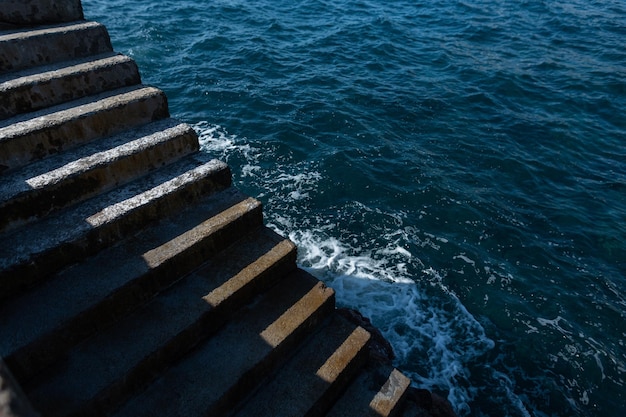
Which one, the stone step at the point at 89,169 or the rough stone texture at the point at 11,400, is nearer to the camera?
the rough stone texture at the point at 11,400

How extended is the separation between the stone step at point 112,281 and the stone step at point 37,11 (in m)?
3.11

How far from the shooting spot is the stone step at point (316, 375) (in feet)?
12.9

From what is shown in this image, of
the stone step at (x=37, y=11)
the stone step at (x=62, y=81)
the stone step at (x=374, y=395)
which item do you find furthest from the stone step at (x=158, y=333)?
the stone step at (x=37, y=11)

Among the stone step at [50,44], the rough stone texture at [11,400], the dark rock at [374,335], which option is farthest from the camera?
the dark rock at [374,335]

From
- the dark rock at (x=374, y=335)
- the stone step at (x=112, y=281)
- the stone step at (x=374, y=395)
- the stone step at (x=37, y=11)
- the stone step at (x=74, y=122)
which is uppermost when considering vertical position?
the stone step at (x=37, y=11)

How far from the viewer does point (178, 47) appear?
1927 cm

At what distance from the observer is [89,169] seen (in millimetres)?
4145

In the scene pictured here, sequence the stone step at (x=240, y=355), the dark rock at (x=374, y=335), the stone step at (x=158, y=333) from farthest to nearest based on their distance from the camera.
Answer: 1. the dark rock at (x=374, y=335)
2. the stone step at (x=240, y=355)
3. the stone step at (x=158, y=333)

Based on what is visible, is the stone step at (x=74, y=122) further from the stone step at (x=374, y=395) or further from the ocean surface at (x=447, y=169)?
the ocean surface at (x=447, y=169)

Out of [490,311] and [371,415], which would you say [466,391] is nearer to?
[490,311]

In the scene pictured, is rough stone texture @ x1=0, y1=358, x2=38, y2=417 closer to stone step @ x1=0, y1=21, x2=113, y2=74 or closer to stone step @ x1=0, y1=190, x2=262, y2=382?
stone step @ x1=0, y1=190, x2=262, y2=382

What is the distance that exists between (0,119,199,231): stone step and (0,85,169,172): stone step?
0.09 meters

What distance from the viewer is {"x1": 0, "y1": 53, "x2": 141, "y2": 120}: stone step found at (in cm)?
434

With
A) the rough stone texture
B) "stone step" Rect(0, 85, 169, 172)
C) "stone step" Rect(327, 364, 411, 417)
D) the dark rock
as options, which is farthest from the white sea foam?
the rough stone texture
